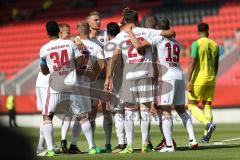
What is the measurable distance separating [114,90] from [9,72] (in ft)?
69.7

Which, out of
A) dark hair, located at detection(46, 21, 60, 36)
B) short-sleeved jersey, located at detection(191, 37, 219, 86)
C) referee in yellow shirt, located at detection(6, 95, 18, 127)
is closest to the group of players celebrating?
dark hair, located at detection(46, 21, 60, 36)

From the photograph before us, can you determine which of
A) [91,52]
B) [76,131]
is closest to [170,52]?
[91,52]

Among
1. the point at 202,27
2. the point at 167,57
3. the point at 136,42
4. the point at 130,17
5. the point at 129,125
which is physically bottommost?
the point at 129,125

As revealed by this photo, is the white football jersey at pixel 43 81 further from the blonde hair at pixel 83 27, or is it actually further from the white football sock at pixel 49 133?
the blonde hair at pixel 83 27

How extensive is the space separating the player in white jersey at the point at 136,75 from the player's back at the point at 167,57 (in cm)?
13

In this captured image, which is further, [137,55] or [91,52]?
[91,52]

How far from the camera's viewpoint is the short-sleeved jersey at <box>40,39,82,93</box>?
26.2 ft

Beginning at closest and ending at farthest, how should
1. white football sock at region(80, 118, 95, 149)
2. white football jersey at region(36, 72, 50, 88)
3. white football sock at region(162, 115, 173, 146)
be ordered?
white football sock at region(162, 115, 173, 146)
white football sock at region(80, 118, 95, 149)
white football jersey at region(36, 72, 50, 88)

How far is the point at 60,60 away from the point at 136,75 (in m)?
1.02

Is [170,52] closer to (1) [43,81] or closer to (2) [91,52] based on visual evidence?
(2) [91,52]

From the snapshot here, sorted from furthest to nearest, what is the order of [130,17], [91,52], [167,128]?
[91,52] → [130,17] → [167,128]

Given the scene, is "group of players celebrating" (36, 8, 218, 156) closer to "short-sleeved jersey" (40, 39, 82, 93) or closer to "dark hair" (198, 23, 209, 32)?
"short-sleeved jersey" (40, 39, 82, 93)

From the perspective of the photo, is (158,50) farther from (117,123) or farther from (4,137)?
(4,137)

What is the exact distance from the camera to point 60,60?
26.3ft
